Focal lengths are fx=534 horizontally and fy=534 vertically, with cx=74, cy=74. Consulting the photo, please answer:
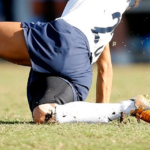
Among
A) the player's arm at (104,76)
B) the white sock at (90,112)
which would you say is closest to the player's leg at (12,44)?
the white sock at (90,112)

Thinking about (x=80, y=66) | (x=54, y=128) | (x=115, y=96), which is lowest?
(x=115, y=96)

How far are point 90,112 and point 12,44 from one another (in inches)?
35.4

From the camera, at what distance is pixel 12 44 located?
15.2ft

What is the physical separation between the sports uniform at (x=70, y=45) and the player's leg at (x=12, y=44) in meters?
0.05

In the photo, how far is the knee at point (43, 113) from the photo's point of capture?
4609mm

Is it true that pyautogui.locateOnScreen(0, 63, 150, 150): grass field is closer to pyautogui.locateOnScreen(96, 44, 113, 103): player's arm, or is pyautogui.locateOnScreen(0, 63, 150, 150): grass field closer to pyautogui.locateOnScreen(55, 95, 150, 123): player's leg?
pyautogui.locateOnScreen(55, 95, 150, 123): player's leg

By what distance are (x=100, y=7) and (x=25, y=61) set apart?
0.86 meters

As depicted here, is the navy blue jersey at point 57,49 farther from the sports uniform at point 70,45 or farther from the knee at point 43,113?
the knee at point 43,113

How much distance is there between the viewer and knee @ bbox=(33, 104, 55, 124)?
4.61m

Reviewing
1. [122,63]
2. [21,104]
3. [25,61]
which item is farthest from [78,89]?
[122,63]

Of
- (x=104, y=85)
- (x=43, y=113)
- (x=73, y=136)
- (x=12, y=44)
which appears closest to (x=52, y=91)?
(x=43, y=113)

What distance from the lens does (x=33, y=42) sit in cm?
465

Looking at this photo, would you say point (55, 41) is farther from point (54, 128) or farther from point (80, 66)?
point (54, 128)

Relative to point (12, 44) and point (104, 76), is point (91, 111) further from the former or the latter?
point (104, 76)
